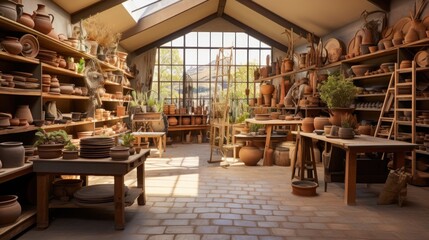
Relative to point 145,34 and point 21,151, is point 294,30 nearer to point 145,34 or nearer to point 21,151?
point 145,34

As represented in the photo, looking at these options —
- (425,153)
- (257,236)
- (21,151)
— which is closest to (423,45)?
(425,153)

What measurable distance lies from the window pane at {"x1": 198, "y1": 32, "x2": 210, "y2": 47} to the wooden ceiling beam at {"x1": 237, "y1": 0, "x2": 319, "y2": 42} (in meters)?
2.85

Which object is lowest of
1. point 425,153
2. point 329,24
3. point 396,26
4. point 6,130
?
point 425,153

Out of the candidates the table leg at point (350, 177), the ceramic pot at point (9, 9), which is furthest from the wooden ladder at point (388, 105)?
the ceramic pot at point (9, 9)

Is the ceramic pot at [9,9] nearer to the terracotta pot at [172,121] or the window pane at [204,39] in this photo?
the terracotta pot at [172,121]

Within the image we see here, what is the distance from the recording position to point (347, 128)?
15.4 feet

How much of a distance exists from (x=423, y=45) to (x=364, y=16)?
1822 millimetres

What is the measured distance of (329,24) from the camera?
29.1 feet

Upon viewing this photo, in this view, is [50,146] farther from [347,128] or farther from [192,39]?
[192,39]

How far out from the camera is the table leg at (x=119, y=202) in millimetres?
3457

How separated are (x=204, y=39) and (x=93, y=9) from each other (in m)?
5.83

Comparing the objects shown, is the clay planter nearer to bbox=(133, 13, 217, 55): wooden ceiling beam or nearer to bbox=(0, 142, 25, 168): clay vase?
bbox=(0, 142, 25, 168): clay vase

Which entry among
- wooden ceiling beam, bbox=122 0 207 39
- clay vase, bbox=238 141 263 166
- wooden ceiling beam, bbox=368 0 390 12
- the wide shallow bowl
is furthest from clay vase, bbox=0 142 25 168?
wooden ceiling beam, bbox=122 0 207 39

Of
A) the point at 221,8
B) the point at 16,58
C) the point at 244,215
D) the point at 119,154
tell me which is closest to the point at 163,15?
the point at 221,8
